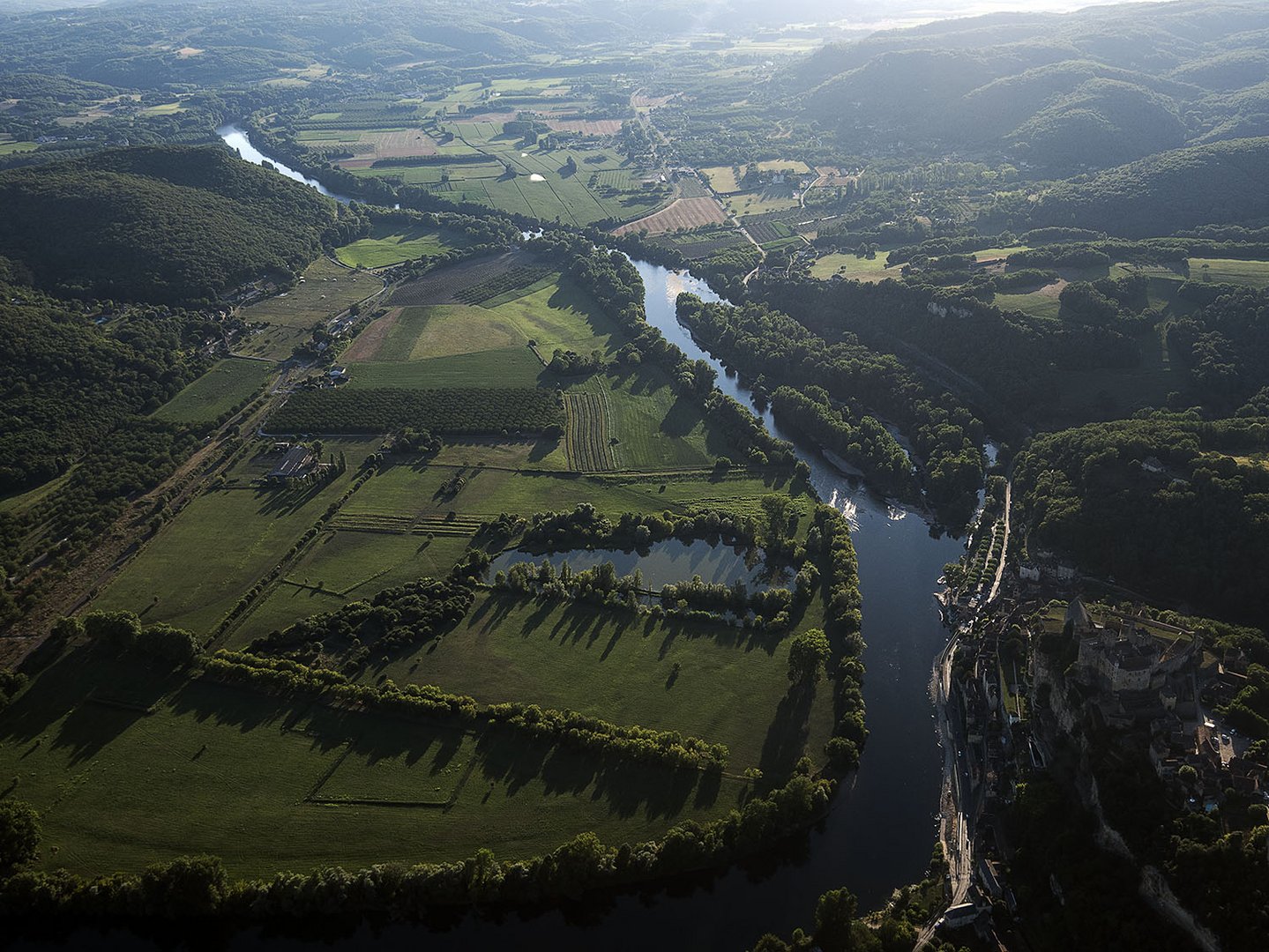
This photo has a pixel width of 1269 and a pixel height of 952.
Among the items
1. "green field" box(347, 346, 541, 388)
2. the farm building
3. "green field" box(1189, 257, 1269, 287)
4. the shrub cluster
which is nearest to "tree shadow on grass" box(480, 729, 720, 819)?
the shrub cluster

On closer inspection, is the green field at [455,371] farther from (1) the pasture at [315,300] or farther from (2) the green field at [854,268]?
(2) the green field at [854,268]

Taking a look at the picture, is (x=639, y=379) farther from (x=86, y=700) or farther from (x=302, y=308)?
(x=86, y=700)

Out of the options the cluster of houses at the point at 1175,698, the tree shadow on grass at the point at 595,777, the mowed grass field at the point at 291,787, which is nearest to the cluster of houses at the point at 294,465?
the mowed grass field at the point at 291,787

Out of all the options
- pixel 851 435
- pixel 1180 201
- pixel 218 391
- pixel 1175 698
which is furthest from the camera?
pixel 1180 201

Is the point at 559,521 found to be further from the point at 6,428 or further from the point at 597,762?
the point at 6,428

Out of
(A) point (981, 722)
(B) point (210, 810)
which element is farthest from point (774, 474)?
(B) point (210, 810)

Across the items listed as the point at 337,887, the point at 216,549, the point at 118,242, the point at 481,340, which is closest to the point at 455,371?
the point at 481,340
